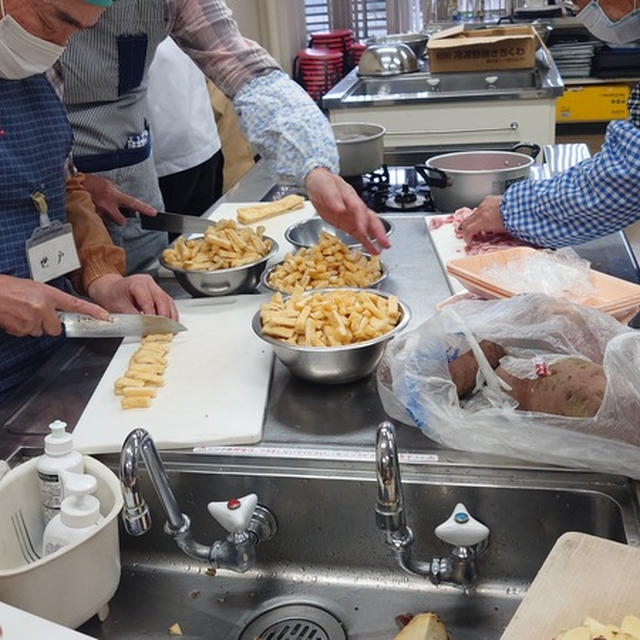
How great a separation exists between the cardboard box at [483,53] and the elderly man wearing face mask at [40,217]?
2.32m

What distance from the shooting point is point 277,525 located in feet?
3.51

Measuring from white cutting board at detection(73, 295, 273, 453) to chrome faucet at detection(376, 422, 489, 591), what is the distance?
29cm

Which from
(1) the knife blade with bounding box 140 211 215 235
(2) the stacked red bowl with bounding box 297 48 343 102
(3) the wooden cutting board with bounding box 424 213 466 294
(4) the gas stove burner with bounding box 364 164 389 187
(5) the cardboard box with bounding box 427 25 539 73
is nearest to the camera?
(3) the wooden cutting board with bounding box 424 213 466 294

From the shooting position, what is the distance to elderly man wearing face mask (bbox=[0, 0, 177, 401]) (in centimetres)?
117

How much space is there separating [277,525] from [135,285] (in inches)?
22.3

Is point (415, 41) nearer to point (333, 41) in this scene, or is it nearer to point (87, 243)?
point (333, 41)

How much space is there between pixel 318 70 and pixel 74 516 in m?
4.49

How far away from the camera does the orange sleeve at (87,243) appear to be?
4.89ft

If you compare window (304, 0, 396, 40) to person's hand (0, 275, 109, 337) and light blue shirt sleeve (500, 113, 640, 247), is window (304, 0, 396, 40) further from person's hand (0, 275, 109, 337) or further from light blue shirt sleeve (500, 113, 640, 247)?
person's hand (0, 275, 109, 337)

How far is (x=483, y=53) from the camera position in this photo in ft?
11.1

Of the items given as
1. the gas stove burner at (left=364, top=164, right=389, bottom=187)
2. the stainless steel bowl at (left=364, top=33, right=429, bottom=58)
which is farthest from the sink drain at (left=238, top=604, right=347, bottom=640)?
the stainless steel bowl at (left=364, top=33, right=429, bottom=58)

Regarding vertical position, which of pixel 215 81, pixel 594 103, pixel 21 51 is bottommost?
pixel 594 103

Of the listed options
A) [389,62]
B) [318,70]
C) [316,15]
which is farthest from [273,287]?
[316,15]

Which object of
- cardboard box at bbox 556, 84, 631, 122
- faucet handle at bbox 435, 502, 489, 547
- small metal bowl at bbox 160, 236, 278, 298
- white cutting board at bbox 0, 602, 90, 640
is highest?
white cutting board at bbox 0, 602, 90, 640
